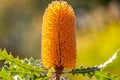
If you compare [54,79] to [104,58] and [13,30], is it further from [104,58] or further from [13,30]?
[13,30]

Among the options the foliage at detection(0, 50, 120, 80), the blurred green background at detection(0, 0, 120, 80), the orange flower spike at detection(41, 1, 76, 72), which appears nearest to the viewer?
the orange flower spike at detection(41, 1, 76, 72)

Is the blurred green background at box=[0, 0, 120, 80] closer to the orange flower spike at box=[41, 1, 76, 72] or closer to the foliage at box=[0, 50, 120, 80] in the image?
the foliage at box=[0, 50, 120, 80]

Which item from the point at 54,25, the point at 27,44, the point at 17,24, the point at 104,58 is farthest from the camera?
the point at 17,24

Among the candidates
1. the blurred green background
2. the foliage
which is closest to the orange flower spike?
the foliage

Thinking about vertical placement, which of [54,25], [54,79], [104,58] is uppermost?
[104,58]

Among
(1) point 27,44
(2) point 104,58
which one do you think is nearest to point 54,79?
(2) point 104,58

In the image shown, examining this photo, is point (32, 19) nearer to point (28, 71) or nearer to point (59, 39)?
point (28, 71)

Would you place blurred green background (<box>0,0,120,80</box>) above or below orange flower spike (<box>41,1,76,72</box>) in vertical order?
above

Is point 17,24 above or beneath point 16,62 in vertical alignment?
above
